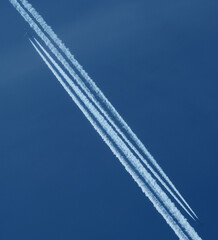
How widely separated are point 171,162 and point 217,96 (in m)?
0.71

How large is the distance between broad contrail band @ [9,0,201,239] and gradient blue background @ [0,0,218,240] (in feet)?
0.20

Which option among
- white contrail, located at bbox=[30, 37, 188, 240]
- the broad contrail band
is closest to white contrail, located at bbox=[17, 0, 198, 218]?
the broad contrail band

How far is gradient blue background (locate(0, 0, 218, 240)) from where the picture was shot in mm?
3264

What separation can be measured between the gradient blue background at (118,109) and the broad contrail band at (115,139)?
6 cm

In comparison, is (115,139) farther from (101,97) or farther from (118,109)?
(101,97)

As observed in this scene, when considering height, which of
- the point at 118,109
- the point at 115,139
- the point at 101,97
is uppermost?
the point at 101,97

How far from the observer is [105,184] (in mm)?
3320

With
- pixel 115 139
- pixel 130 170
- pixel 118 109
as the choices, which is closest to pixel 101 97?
pixel 118 109

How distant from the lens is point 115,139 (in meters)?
3.46

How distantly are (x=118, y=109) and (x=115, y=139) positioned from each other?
0.90ft

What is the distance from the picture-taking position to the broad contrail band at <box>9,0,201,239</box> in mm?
3242

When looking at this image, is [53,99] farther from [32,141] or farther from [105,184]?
[105,184]

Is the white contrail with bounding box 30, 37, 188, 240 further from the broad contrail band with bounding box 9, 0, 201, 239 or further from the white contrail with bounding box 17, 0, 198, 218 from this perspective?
the white contrail with bounding box 17, 0, 198, 218

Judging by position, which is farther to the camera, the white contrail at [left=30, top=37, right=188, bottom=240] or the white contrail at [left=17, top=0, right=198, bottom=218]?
the white contrail at [left=17, top=0, right=198, bottom=218]
